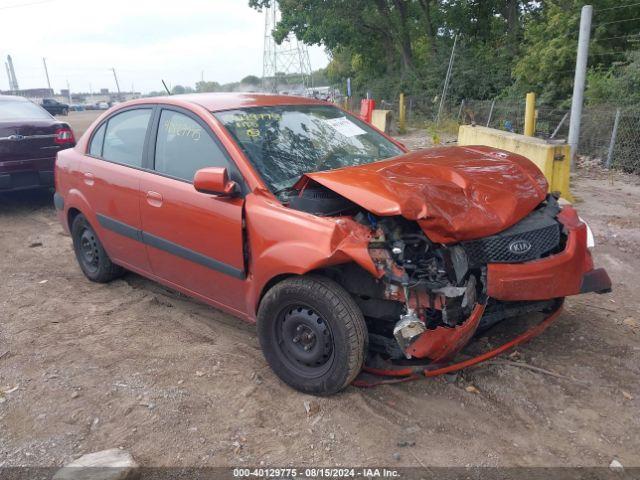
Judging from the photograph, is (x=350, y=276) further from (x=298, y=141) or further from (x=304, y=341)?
(x=298, y=141)

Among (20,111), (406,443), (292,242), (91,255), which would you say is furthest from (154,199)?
(20,111)

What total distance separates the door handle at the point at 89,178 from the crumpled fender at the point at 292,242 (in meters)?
1.96

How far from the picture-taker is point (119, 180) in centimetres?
419

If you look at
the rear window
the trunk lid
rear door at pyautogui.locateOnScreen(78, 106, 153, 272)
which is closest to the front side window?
rear door at pyautogui.locateOnScreen(78, 106, 153, 272)

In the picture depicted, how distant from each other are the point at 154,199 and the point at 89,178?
1.08m

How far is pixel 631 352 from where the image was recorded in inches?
136

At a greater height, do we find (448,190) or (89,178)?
(448,190)

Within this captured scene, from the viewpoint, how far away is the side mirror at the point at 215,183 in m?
3.17

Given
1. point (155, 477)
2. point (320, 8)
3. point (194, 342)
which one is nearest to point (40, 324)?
point (194, 342)

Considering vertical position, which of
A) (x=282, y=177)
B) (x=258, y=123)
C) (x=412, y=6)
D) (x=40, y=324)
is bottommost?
(x=40, y=324)

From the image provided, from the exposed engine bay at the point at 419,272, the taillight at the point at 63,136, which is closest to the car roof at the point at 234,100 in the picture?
the exposed engine bay at the point at 419,272

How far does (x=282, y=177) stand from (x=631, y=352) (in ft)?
8.33

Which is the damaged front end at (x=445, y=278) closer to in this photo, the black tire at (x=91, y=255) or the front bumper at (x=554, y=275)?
the front bumper at (x=554, y=275)

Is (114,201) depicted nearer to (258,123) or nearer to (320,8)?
(258,123)
